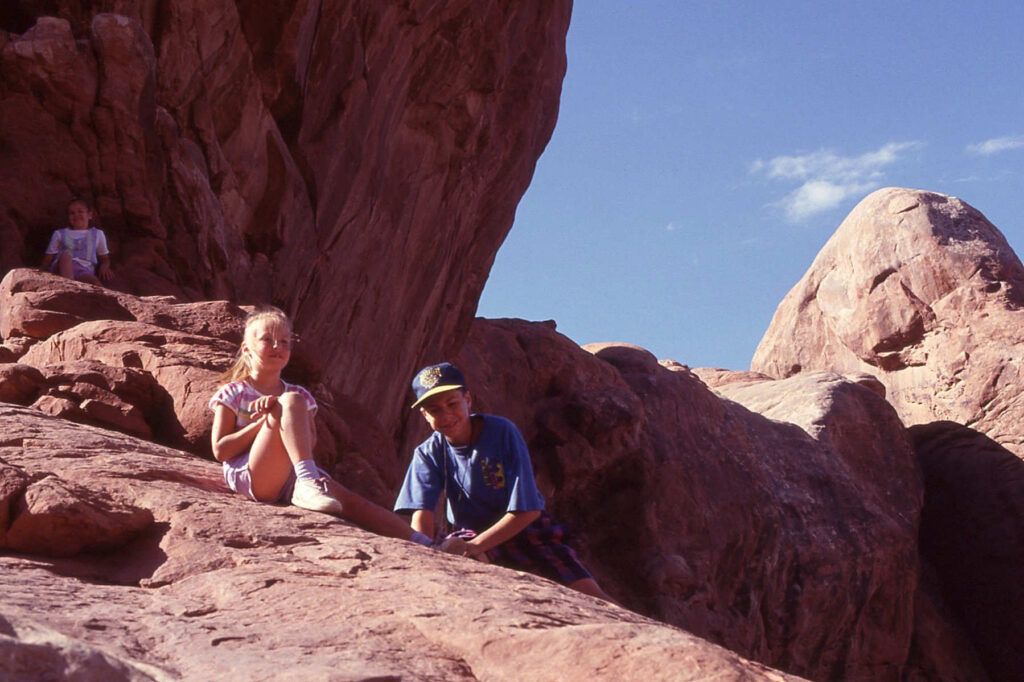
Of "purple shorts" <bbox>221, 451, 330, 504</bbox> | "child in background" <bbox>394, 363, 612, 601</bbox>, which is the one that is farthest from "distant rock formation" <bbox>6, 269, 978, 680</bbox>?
"child in background" <bbox>394, 363, 612, 601</bbox>

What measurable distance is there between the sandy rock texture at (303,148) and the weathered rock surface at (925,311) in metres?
10.1

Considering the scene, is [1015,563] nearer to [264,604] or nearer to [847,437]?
[847,437]

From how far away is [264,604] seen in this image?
12.8 feet

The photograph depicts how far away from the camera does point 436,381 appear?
6133mm

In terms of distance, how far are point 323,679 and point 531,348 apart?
703 inches

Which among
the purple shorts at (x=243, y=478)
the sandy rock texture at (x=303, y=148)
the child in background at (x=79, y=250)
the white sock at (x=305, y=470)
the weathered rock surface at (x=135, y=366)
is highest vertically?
the sandy rock texture at (x=303, y=148)

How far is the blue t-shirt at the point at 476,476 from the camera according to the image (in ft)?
20.1

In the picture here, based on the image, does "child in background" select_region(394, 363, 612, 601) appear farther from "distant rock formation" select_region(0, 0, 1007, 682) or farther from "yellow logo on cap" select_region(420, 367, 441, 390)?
"distant rock formation" select_region(0, 0, 1007, 682)

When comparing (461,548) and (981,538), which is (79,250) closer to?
(461,548)

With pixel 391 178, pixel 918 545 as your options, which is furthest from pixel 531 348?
pixel 918 545

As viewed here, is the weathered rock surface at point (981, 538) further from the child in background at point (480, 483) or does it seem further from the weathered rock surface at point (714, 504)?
the child in background at point (480, 483)

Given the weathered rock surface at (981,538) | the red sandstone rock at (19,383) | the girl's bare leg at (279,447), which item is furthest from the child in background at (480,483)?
the weathered rock surface at (981,538)

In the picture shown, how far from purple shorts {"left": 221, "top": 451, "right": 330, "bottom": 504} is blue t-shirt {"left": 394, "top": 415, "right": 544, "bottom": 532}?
0.74m

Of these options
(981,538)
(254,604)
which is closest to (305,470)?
(254,604)
